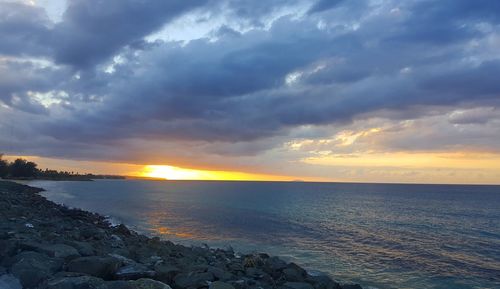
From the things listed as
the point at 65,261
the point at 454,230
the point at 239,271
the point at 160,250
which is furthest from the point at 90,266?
the point at 454,230

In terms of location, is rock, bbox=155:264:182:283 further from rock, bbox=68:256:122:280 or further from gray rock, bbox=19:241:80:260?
gray rock, bbox=19:241:80:260

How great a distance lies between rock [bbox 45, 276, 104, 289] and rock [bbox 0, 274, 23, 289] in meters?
0.95

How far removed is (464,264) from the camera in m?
27.9

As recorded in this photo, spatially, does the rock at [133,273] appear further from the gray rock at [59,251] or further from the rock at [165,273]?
the gray rock at [59,251]

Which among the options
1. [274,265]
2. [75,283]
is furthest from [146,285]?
[274,265]

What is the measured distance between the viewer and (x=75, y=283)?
9.11 metres

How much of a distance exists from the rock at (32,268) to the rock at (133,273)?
5.42 feet

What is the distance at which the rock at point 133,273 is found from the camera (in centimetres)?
1148

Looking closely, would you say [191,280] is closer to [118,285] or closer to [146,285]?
[146,285]

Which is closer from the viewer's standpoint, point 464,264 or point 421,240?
point 464,264

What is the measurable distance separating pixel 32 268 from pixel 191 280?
4.25m

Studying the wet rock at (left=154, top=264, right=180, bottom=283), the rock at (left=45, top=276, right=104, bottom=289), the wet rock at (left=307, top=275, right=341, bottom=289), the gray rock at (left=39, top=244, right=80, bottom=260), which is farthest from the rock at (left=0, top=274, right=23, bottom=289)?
the wet rock at (left=307, top=275, right=341, bottom=289)

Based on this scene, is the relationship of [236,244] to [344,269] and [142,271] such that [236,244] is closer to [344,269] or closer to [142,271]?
[344,269]

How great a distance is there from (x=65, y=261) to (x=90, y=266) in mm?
1408
